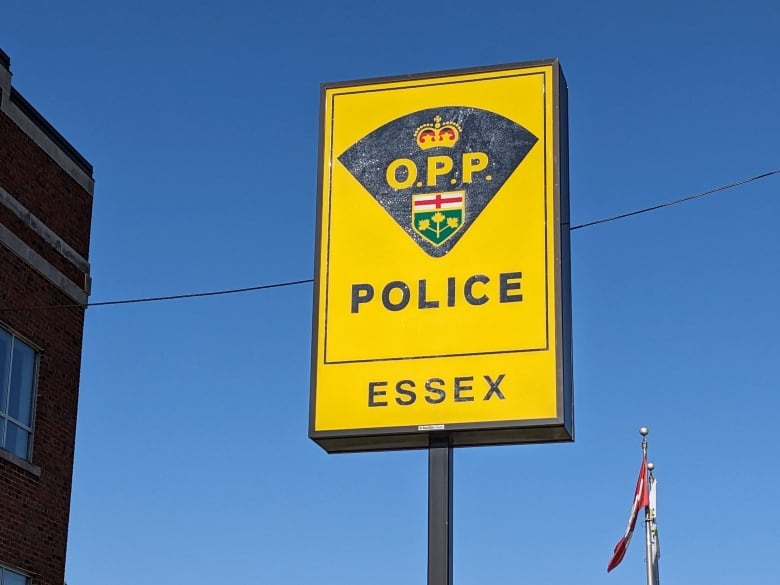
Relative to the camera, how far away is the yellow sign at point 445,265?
10008 millimetres

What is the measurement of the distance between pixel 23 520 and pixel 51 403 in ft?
5.56

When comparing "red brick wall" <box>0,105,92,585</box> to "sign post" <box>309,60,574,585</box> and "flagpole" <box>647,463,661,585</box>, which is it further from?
"flagpole" <box>647,463,661,585</box>

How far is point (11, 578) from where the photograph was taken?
16.5m

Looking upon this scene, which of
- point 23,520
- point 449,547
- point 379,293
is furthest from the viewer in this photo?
point 23,520

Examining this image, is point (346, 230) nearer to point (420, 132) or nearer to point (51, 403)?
point (420, 132)

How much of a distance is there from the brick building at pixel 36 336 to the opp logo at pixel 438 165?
748 cm

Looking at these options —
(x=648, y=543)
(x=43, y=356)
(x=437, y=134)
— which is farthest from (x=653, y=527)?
(x=437, y=134)

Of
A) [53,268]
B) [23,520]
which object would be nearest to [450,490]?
[23,520]

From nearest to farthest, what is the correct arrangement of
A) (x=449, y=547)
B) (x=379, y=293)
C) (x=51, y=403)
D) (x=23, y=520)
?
(x=449, y=547) < (x=379, y=293) < (x=23, y=520) < (x=51, y=403)

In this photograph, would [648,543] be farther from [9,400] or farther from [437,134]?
[437,134]

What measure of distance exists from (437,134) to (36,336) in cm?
844

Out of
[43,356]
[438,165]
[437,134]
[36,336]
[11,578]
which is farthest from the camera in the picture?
[43,356]

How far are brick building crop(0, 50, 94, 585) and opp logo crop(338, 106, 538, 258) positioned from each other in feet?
24.5

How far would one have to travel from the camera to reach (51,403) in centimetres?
1786
